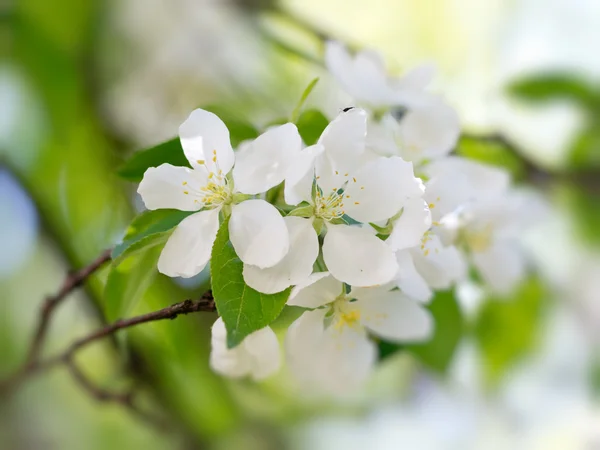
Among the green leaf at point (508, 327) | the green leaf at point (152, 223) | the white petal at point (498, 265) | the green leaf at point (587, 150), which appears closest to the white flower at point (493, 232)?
the white petal at point (498, 265)

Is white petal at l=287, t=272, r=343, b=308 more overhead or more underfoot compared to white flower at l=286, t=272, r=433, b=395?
more overhead

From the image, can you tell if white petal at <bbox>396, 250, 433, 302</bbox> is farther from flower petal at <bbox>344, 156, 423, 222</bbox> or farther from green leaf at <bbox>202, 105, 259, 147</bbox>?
green leaf at <bbox>202, 105, 259, 147</bbox>

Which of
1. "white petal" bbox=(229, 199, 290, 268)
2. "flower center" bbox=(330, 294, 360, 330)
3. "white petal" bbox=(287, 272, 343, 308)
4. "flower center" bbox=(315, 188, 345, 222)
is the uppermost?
"flower center" bbox=(315, 188, 345, 222)

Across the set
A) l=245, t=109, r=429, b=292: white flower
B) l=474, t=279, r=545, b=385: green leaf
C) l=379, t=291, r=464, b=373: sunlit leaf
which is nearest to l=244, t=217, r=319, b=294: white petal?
l=245, t=109, r=429, b=292: white flower

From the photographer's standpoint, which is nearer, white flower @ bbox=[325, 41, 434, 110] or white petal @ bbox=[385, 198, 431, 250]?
white petal @ bbox=[385, 198, 431, 250]

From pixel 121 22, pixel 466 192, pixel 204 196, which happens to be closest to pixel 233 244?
pixel 204 196

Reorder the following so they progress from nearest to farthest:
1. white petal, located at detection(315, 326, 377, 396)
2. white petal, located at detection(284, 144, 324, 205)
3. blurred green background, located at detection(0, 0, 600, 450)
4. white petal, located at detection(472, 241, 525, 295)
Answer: white petal, located at detection(284, 144, 324, 205) < white petal, located at detection(315, 326, 377, 396) < white petal, located at detection(472, 241, 525, 295) < blurred green background, located at detection(0, 0, 600, 450)

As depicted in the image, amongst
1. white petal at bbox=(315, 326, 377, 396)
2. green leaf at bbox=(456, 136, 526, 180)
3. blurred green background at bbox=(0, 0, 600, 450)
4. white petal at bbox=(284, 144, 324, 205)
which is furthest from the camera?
blurred green background at bbox=(0, 0, 600, 450)

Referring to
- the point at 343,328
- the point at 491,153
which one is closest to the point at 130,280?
the point at 343,328
